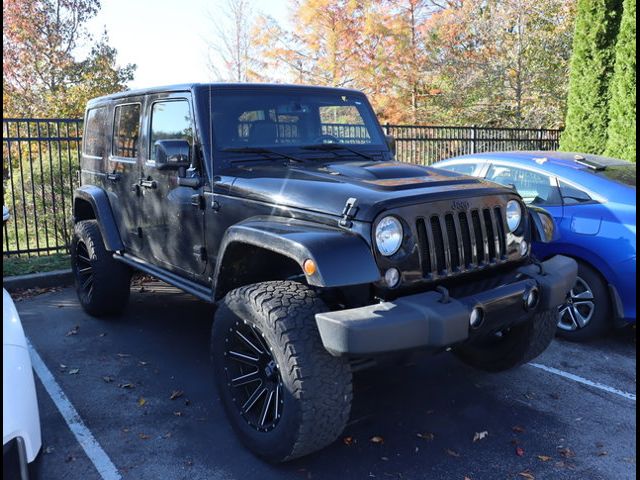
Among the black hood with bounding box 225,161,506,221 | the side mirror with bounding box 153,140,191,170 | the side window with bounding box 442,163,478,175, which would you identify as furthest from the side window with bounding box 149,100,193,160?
the side window with bounding box 442,163,478,175

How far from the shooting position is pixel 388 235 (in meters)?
2.86

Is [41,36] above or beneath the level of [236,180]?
above

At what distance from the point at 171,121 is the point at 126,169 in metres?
0.84

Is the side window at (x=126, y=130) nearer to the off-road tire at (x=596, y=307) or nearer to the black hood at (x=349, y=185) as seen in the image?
the black hood at (x=349, y=185)

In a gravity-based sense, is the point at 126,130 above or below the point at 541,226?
above

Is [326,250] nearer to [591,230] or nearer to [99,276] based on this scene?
[591,230]

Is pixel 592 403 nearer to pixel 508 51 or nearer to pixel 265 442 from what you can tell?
pixel 265 442

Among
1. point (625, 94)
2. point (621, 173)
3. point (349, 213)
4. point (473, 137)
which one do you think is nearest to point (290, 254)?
point (349, 213)

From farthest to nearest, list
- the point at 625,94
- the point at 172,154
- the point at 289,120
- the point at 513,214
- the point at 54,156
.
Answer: the point at 625,94
the point at 54,156
the point at 289,120
the point at 172,154
the point at 513,214

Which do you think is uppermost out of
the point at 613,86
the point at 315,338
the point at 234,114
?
the point at 613,86

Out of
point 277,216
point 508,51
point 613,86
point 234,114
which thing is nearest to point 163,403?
point 277,216

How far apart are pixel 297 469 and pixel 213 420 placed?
776mm

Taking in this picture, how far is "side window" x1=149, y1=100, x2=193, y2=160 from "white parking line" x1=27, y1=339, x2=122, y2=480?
6.12 feet

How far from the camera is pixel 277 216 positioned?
327 cm
